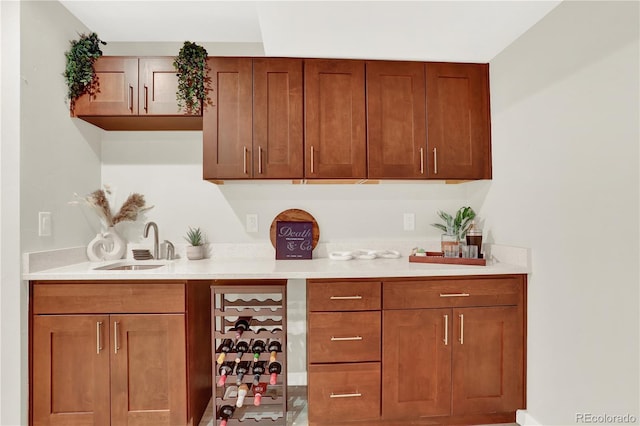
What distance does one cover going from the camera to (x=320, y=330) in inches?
72.7

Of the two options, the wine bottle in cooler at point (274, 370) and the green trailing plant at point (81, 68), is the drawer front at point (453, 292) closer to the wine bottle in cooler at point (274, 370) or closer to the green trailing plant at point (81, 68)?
the wine bottle in cooler at point (274, 370)

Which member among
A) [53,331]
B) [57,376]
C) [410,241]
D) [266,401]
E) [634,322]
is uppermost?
[410,241]

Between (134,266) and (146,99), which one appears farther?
(134,266)

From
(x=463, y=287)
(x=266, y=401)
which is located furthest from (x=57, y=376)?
(x=463, y=287)

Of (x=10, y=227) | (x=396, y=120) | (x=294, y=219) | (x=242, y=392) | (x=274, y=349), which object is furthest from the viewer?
(x=294, y=219)

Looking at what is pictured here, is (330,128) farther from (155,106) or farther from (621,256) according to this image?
(621,256)

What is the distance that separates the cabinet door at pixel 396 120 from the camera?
2.22 metres

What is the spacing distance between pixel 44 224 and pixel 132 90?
0.96m

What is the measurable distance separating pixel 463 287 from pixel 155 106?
2.18 metres

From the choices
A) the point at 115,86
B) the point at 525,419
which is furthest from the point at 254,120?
the point at 525,419

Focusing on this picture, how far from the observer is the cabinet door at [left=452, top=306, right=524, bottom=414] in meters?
1.89

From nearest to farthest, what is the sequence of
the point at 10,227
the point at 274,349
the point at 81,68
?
the point at 10,227, the point at 274,349, the point at 81,68

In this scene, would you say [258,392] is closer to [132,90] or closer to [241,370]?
[241,370]

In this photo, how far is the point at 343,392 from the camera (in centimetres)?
184
